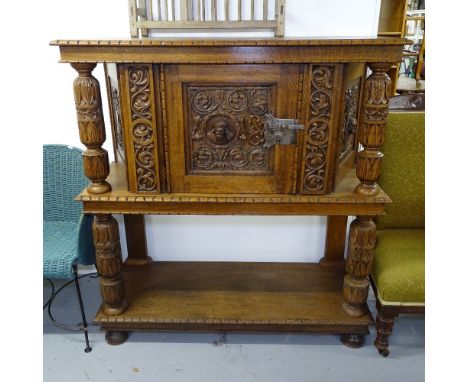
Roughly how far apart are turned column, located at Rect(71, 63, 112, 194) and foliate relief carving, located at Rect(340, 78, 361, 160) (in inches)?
35.1

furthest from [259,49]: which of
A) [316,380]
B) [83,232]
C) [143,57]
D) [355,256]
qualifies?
[316,380]

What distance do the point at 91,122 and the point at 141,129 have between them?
17 centimetres

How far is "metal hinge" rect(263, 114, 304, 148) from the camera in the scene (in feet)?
4.48

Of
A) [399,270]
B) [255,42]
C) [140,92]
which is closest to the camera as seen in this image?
[255,42]

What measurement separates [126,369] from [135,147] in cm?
95

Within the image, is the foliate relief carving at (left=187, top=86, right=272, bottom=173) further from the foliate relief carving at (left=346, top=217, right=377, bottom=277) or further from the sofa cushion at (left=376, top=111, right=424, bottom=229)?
the sofa cushion at (left=376, top=111, right=424, bottom=229)

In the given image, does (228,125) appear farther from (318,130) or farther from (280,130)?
(318,130)

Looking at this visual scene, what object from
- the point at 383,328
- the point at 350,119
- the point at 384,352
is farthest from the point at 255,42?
the point at 384,352

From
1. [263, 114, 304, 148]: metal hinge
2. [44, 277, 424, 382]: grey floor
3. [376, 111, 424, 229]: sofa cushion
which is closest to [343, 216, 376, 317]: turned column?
[44, 277, 424, 382]: grey floor

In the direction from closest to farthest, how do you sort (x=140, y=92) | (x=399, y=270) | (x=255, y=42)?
(x=255, y=42) < (x=140, y=92) < (x=399, y=270)

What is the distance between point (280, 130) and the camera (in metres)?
1.38

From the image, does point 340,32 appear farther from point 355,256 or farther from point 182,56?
point 355,256

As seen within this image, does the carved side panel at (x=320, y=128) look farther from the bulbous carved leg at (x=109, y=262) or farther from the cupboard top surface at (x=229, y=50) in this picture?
the bulbous carved leg at (x=109, y=262)

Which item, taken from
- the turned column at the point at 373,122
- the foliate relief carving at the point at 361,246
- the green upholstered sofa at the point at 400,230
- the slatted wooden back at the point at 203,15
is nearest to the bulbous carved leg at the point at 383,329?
the green upholstered sofa at the point at 400,230
